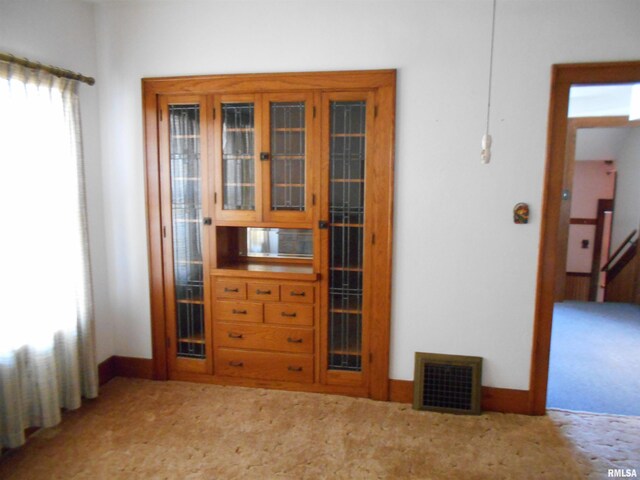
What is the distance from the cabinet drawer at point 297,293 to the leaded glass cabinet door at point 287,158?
1.58 feet

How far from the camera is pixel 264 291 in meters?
2.96

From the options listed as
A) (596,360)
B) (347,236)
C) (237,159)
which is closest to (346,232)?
(347,236)

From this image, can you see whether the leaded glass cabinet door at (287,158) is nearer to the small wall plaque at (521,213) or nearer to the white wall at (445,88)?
the white wall at (445,88)

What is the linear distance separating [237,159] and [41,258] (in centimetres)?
137

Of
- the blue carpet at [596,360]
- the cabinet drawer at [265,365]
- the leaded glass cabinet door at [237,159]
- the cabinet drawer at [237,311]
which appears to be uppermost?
the leaded glass cabinet door at [237,159]

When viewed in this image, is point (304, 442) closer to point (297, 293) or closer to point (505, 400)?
point (297, 293)

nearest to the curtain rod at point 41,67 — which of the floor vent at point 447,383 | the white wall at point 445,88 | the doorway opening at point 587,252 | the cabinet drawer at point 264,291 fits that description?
the white wall at point 445,88

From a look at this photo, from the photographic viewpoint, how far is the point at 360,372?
2902mm

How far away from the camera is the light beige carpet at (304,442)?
7.17 ft

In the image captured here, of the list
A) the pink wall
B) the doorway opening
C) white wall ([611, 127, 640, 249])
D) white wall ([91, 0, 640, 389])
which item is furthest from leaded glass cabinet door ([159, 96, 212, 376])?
the pink wall

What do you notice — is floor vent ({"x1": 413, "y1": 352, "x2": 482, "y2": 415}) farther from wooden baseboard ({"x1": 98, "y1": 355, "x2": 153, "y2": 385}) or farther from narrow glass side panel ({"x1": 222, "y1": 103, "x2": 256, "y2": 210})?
wooden baseboard ({"x1": 98, "y1": 355, "x2": 153, "y2": 385})

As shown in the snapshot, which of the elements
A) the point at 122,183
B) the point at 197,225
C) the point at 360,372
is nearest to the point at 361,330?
the point at 360,372

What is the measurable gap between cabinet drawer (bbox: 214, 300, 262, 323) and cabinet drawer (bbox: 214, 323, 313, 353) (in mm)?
46

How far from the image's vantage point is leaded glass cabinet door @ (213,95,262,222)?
9.42 feet
